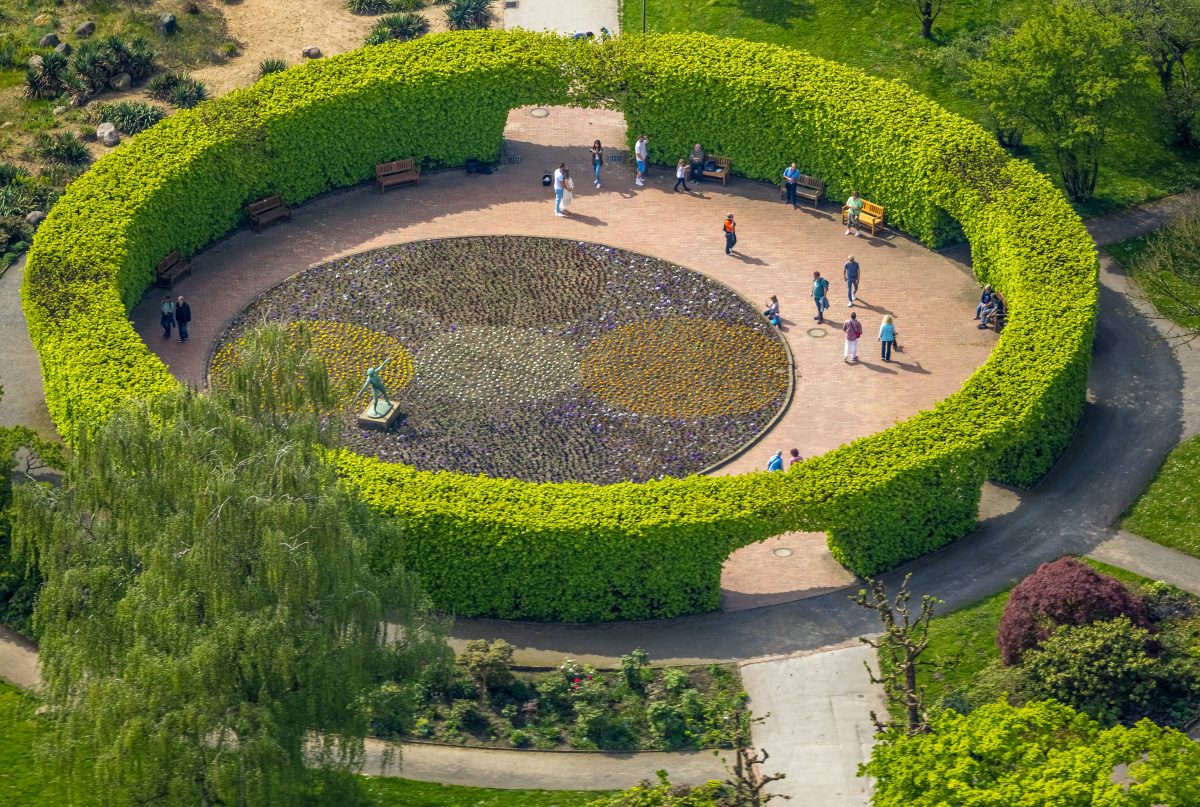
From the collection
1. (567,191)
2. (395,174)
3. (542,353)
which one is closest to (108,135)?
(395,174)

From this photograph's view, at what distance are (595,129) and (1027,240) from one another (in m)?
16.9

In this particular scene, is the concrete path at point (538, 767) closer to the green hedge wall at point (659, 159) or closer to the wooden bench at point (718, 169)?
the green hedge wall at point (659, 159)

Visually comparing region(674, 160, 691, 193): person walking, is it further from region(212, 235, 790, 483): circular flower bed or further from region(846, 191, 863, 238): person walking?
region(846, 191, 863, 238): person walking

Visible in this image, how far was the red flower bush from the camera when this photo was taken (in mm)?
40469

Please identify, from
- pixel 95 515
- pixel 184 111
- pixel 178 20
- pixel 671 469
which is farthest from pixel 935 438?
pixel 178 20

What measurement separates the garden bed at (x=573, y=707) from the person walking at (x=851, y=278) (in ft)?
50.7

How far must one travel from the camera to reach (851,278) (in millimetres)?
53812

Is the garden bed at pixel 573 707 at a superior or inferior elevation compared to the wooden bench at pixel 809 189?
inferior

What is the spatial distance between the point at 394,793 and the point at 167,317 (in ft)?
61.6

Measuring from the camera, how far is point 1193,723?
3947cm

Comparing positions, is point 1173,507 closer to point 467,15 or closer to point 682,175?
point 682,175

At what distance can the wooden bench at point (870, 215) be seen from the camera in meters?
57.4

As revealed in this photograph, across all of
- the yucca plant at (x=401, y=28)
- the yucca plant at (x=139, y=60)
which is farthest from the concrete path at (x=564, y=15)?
the yucca plant at (x=139, y=60)

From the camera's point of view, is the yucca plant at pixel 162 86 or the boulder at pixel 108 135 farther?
the yucca plant at pixel 162 86
